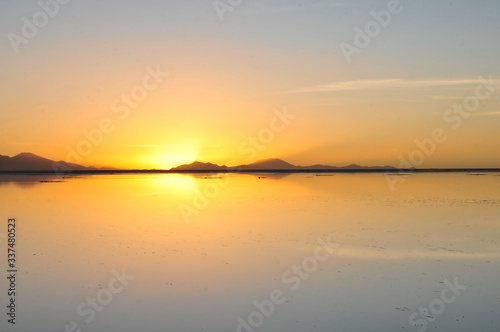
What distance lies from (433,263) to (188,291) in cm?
723

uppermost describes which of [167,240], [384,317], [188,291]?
[167,240]

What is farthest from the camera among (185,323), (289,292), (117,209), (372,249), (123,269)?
(117,209)

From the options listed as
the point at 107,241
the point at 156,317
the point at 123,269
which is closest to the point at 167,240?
the point at 107,241

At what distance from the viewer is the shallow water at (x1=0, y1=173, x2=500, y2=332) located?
10461 mm

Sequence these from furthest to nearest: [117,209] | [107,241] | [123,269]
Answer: [117,209], [107,241], [123,269]

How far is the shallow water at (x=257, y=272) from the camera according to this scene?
10.5 metres

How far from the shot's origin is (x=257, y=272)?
14.1m

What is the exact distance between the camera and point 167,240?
18984mm

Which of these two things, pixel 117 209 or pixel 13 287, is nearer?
pixel 13 287

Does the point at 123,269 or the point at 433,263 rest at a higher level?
the point at 123,269

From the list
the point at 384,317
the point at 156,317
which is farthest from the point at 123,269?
the point at 384,317

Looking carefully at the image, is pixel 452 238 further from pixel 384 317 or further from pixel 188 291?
pixel 188 291

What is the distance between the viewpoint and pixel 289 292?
12.3 m

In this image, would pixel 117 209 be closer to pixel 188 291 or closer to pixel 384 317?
pixel 188 291
